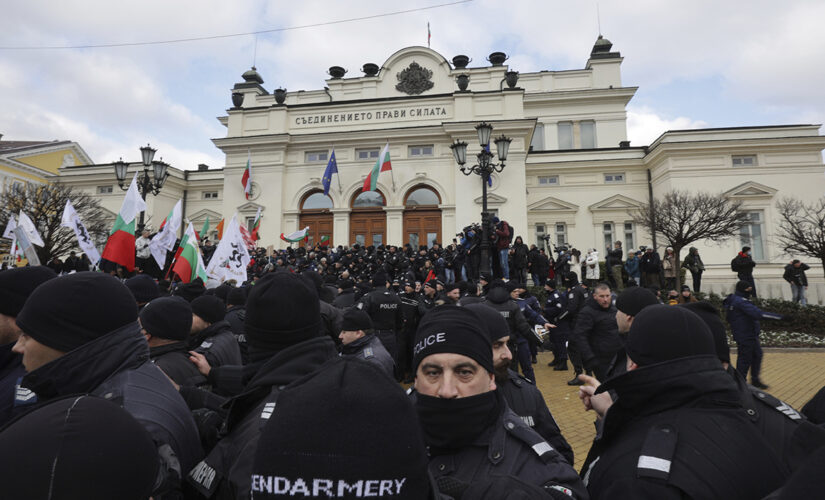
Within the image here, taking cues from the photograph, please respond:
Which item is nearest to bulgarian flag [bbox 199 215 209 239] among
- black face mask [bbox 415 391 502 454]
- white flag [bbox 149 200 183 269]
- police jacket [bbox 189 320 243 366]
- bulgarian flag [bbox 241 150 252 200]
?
bulgarian flag [bbox 241 150 252 200]

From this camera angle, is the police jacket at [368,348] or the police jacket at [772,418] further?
the police jacket at [368,348]

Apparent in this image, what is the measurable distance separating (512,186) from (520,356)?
58.2 feet

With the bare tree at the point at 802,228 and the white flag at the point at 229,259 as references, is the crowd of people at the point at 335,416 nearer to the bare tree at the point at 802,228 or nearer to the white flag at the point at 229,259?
the white flag at the point at 229,259

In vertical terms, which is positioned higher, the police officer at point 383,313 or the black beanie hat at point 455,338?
the black beanie hat at point 455,338

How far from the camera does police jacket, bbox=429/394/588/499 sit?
162 cm

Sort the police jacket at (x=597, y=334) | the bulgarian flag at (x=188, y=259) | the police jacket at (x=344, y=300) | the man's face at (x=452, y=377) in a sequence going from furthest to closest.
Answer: the police jacket at (x=344, y=300) < the bulgarian flag at (x=188, y=259) < the police jacket at (x=597, y=334) < the man's face at (x=452, y=377)

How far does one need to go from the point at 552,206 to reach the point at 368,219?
12.8 m

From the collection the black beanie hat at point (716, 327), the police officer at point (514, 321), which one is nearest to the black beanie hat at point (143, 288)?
the police officer at point (514, 321)

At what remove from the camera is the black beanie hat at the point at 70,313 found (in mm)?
1775

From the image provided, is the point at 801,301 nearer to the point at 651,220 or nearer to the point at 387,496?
the point at 651,220

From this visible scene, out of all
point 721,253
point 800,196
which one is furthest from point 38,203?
point 800,196

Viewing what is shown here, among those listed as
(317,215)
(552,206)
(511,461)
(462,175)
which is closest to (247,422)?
(511,461)

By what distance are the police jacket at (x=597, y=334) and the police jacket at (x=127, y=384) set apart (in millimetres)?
5338

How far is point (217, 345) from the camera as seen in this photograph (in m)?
3.73
